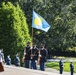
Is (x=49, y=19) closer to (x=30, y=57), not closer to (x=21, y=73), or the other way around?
(x=30, y=57)

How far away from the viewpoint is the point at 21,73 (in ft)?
57.2

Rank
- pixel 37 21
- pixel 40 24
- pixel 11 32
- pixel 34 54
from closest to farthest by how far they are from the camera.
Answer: pixel 34 54 < pixel 40 24 < pixel 37 21 < pixel 11 32

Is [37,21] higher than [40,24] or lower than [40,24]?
higher

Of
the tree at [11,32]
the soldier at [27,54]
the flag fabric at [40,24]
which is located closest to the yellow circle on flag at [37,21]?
the flag fabric at [40,24]

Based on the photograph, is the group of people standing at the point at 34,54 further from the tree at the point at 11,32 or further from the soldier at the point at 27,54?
the tree at the point at 11,32

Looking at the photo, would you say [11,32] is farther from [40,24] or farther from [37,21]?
[40,24]

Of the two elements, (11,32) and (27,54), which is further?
(11,32)

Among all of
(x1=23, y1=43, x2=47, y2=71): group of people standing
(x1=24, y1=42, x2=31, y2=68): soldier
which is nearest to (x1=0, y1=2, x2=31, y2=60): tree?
(x1=24, y1=42, x2=31, y2=68): soldier

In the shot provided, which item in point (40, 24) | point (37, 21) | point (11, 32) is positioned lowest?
point (11, 32)

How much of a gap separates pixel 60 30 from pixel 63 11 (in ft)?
8.45

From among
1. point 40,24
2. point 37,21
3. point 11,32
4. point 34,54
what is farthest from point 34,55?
point 11,32

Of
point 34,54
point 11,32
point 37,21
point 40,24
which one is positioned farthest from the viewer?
point 11,32

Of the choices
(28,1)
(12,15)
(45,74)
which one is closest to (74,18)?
(28,1)

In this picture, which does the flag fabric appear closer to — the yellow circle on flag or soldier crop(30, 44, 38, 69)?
the yellow circle on flag
